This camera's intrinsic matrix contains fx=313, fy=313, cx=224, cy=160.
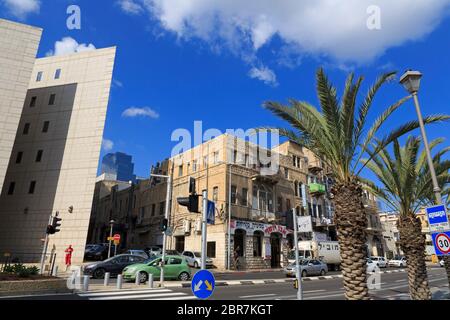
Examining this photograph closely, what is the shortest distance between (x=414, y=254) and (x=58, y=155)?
36.3 metres

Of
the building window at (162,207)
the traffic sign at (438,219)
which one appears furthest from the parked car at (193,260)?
the traffic sign at (438,219)

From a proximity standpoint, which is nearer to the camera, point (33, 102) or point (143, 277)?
point (143, 277)

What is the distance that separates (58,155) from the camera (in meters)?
36.3

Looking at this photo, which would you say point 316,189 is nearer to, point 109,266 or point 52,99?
point 109,266

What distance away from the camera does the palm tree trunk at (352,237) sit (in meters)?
8.15

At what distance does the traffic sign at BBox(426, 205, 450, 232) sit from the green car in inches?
566

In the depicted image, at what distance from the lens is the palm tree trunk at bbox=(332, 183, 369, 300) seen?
8.15 m

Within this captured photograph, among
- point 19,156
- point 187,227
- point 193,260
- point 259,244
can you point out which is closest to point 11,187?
point 19,156

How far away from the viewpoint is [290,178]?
137 feet

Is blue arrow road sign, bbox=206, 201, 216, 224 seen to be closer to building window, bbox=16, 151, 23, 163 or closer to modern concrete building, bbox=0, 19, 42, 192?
modern concrete building, bbox=0, 19, 42, 192

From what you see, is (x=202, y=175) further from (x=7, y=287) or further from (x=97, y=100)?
(x=7, y=287)

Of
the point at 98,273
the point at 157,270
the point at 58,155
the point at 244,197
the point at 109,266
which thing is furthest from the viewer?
the point at 58,155

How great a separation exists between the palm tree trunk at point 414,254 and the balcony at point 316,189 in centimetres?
3163
